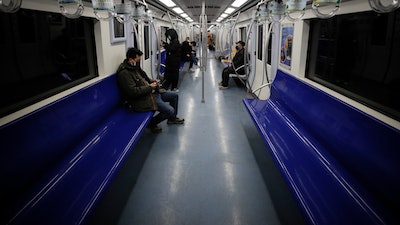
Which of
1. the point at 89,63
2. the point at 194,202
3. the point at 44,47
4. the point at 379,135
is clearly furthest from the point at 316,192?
the point at 44,47

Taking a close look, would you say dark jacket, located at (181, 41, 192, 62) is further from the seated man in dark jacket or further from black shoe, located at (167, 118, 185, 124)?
the seated man in dark jacket

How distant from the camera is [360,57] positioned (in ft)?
10.7

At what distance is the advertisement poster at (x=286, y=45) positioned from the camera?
4.20 metres

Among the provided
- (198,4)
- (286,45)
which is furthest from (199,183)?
(198,4)

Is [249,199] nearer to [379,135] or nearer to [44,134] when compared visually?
[379,135]

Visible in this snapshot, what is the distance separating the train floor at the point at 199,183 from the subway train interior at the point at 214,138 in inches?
0.6

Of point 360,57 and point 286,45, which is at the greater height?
point 286,45

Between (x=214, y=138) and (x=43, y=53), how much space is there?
359 cm

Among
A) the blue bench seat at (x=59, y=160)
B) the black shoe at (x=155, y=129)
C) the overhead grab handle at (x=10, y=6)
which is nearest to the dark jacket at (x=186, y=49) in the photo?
the black shoe at (x=155, y=129)

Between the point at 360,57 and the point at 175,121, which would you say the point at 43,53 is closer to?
the point at 175,121

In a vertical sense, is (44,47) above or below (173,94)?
above

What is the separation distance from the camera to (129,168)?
10.2ft

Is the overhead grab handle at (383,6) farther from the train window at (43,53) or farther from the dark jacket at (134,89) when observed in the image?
the dark jacket at (134,89)

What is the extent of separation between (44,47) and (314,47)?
14.2 ft
